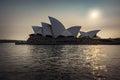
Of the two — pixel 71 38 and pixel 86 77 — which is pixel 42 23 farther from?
pixel 86 77

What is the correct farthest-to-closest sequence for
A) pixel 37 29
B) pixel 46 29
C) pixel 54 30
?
pixel 37 29
pixel 46 29
pixel 54 30

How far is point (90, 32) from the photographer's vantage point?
149125 mm

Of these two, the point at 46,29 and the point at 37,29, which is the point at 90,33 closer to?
the point at 37,29

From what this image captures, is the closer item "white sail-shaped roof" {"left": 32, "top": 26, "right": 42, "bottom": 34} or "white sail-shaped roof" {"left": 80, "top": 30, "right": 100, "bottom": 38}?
"white sail-shaped roof" {"left": 32, "top": 26, "right": 42, "bottom": 34}

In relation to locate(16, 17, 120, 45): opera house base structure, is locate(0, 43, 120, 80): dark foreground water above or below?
below

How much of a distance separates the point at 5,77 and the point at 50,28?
97159mm

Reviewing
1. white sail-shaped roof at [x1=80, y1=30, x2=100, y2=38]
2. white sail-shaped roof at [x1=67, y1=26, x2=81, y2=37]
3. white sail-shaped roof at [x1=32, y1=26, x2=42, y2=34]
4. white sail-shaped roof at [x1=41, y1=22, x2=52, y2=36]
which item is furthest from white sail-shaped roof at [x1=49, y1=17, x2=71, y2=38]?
white sail-shaped roof at [x1=80, y1=30, x2=100, y2=38]

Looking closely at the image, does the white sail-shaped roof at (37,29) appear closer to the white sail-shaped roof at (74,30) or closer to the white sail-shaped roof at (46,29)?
the white sail-shaped roof at (46,29)

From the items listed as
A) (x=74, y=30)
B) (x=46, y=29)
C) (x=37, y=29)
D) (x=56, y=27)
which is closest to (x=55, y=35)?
(x=46, y=29)

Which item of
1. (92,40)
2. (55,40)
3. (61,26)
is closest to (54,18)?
(61,26)

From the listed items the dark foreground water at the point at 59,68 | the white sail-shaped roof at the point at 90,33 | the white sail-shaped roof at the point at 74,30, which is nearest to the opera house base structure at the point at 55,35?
the white sail-shaped roof at the point at 74,30

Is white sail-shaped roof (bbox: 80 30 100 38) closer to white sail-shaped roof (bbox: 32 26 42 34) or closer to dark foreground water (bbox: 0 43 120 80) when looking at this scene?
white sail-shaped roof (bbox: 32 26 42 34)

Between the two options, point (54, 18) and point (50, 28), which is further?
point (50, 28)

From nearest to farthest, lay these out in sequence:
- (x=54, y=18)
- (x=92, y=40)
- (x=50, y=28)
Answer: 1. (x=54, y=18)
2. (x=50, y=28)
3. (x=92, y=40)
